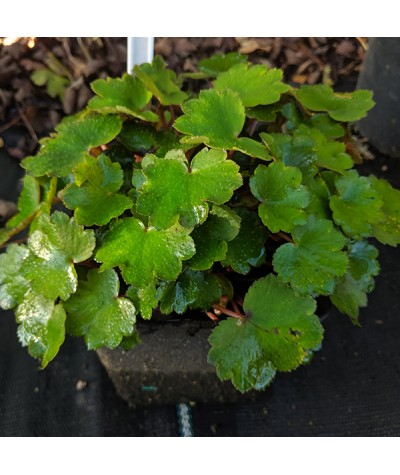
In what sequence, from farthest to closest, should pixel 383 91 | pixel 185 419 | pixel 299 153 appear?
pixel 383 91 → pixel 185 419 → pixel 299 153

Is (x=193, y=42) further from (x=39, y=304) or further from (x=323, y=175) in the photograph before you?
(x=39, y=304)

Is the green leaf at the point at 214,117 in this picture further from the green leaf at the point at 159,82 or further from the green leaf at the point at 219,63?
the green leaf at the point at 219,63

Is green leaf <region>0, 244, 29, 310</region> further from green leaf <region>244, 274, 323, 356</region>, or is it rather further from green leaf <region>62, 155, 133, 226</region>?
green leaf <region>244, 274, 323, 356</region>

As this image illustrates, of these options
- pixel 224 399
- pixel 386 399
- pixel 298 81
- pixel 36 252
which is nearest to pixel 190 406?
pixel 224 399

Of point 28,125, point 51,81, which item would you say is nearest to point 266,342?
point 28,125

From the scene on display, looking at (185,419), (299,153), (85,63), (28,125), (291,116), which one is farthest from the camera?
(85,63)

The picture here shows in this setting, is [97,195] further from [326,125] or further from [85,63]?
[85,63]

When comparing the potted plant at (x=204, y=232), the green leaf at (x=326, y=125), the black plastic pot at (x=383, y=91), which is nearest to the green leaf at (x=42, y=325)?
the potted plant at (x=204, y=232)
